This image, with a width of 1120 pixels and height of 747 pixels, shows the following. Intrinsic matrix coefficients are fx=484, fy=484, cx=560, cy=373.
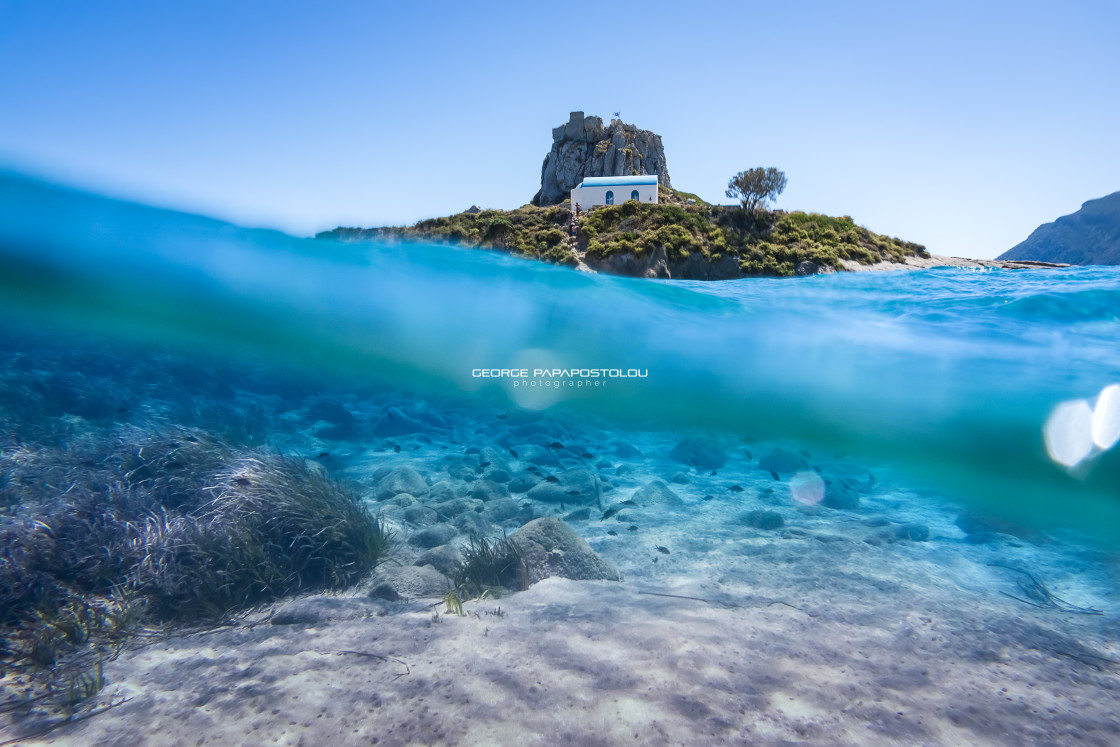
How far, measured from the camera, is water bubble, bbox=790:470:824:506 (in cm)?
885

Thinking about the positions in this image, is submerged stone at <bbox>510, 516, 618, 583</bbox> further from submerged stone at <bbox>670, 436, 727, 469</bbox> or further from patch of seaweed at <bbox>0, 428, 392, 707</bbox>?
submerged stone at <bbox>670, 436, 727, 469</bbox>

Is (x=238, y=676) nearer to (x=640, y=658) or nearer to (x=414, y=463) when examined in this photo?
(x=640, y=658)

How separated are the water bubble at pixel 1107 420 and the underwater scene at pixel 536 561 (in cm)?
20

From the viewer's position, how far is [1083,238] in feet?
284

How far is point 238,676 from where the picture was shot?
3.23 meters

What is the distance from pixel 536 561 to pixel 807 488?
680cm

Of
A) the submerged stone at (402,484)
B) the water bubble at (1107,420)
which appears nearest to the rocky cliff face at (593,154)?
the water bubble at (1107,420)

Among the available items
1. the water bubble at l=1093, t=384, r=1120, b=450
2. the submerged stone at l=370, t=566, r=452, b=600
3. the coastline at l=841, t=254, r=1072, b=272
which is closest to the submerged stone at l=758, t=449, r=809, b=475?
the submerged stone at l=370, t=566, r=452, b=600

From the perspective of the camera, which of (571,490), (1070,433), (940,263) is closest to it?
(571,490)

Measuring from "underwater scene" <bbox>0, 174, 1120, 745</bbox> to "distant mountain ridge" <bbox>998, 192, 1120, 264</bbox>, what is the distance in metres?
83.8

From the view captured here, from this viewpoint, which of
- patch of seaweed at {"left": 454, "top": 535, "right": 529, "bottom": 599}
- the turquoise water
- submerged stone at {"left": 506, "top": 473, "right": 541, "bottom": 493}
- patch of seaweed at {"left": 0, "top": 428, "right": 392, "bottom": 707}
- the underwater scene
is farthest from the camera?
the turquoise water

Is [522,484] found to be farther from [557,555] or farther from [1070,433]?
[1070,433]

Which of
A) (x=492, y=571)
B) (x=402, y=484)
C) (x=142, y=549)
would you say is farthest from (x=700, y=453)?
(x=142, y=549)

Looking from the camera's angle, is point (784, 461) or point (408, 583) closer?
point (408, 583)
